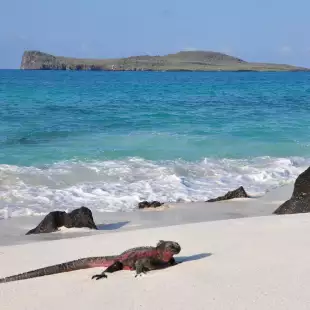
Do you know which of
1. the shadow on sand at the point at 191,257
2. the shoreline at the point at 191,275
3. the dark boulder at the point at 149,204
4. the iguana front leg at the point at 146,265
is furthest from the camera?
the dark boulder at the point at 149,204

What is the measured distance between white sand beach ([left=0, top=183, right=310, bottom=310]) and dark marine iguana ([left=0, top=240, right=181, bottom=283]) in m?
0.07

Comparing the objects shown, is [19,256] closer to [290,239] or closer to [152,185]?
[290,239]

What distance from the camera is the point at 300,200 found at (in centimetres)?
923

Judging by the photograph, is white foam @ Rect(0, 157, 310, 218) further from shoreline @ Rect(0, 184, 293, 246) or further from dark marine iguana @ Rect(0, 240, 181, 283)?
dark marine iguana @ Rect(0, 240, 181, 283)

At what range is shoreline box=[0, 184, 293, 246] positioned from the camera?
332 inches

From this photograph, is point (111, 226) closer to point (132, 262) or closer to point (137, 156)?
point (132, 262)

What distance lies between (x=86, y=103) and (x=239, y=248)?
3227 cm

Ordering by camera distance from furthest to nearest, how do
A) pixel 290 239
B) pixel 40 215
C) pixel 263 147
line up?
1. pixel 263 147
2. pixel 40 215
3. pixel 290 239

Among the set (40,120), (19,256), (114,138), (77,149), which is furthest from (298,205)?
(40,120)

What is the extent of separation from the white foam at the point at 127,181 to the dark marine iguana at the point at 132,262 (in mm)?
4821

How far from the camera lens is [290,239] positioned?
598 centimetres

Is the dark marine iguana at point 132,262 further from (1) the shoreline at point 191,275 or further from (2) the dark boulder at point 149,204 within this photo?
(2) the dark boulder at point 149,204

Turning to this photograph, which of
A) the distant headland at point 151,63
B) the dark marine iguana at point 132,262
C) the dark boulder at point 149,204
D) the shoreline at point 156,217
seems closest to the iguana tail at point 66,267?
the dark marine iguana at point 132,262

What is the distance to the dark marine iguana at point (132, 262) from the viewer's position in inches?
204
